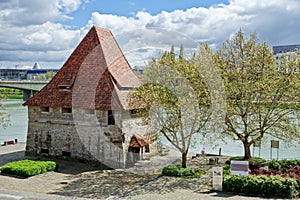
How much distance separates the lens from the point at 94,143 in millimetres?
21281

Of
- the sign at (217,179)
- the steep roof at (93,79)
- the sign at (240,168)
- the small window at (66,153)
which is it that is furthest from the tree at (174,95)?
the small window at (66,153)

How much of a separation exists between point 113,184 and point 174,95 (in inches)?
204

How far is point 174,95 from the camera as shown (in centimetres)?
1822

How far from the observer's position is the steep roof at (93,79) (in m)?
21.2

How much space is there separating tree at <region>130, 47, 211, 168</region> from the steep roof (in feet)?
8.64

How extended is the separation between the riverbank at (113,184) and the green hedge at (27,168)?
30 cm

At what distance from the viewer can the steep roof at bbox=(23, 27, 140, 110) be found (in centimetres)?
2123

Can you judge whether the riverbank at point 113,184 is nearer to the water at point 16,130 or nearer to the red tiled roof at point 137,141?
the red tiled roof at point 137,141

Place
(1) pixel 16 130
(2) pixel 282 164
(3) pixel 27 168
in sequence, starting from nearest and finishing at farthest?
(3) pixel 27 168 → (2) pixel 282 164 → (1) pixel 16 130

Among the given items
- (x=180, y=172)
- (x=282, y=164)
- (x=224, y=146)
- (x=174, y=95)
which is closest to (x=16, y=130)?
(x=224, y=146)

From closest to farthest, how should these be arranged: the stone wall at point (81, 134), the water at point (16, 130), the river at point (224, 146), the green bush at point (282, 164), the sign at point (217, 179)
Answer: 1. the sign at point (217, 179)
2. the green bush at point (282, 164)
3. the stone wall at point (81, 134)
4. the river at point (224, 146)
5. the water at point (16, 130)

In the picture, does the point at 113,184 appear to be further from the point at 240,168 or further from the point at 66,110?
the point at 66,110

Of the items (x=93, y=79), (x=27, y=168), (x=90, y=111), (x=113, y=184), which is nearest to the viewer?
(x=113, y=184)

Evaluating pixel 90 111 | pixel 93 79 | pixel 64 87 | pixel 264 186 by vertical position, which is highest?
pixel 93 79
